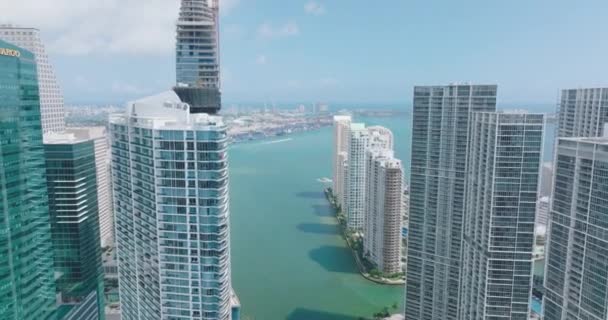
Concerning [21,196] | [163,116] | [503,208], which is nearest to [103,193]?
[21,196]

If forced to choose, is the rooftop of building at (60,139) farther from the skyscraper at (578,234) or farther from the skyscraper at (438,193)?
the skyscraper at (578,234)

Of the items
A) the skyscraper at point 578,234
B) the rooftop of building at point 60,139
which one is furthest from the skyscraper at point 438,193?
the rooftop of building at point 60,139

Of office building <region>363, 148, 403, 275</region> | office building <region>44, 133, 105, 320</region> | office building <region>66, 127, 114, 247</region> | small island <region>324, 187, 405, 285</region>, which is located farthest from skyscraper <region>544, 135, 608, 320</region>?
office building <region>66, 127, 114, 247</region>

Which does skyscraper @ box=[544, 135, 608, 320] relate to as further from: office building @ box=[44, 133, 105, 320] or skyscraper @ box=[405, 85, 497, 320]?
office building @ box=[44, 133, 105, 320]

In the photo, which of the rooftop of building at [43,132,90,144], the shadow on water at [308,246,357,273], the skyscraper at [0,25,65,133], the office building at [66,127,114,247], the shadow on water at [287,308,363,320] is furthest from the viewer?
the office building at [66,127,114,247]

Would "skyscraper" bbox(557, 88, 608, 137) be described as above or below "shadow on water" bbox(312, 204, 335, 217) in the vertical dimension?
Answer: above
